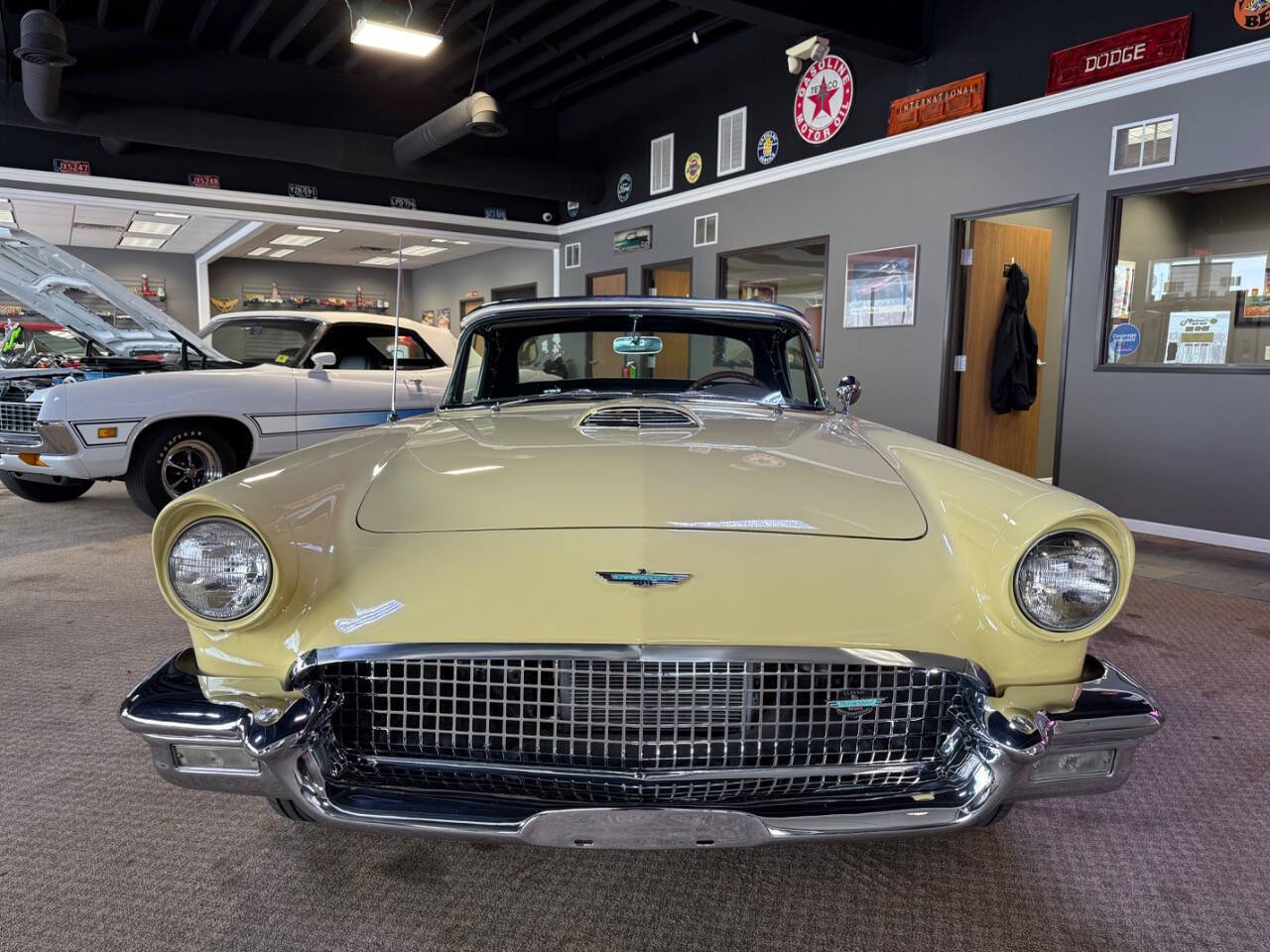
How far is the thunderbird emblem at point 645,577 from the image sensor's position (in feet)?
4.47

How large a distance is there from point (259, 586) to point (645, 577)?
0.69m

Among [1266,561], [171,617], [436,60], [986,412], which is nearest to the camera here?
[171,617]

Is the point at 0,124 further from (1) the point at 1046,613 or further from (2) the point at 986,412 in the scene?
(1) the point at 1046,613

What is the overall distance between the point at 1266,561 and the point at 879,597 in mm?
4524

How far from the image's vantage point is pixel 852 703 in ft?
4.66

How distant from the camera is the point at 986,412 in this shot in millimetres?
6781

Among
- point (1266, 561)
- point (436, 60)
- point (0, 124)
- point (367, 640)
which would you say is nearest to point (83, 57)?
point (0, 124)

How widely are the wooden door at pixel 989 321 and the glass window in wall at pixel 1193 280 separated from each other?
123cm

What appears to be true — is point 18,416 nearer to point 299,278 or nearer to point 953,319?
point 953,319

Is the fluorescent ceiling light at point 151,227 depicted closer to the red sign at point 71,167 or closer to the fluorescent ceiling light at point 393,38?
the red sign at point 71,167

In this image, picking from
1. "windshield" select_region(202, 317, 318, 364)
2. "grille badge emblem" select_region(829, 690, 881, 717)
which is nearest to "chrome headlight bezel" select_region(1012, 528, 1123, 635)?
"grille badge emblem" select_region(829, 690, 881, 717)

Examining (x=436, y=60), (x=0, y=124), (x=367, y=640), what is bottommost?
(x=367, y=640)

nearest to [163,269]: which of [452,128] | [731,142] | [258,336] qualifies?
[452,128]

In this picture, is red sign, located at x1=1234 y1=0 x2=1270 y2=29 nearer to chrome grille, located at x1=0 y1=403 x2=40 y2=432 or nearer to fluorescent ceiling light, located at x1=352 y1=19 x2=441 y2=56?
fluorescent ceiling light, located at x1=352 y1=19 x2=441 y2=56
